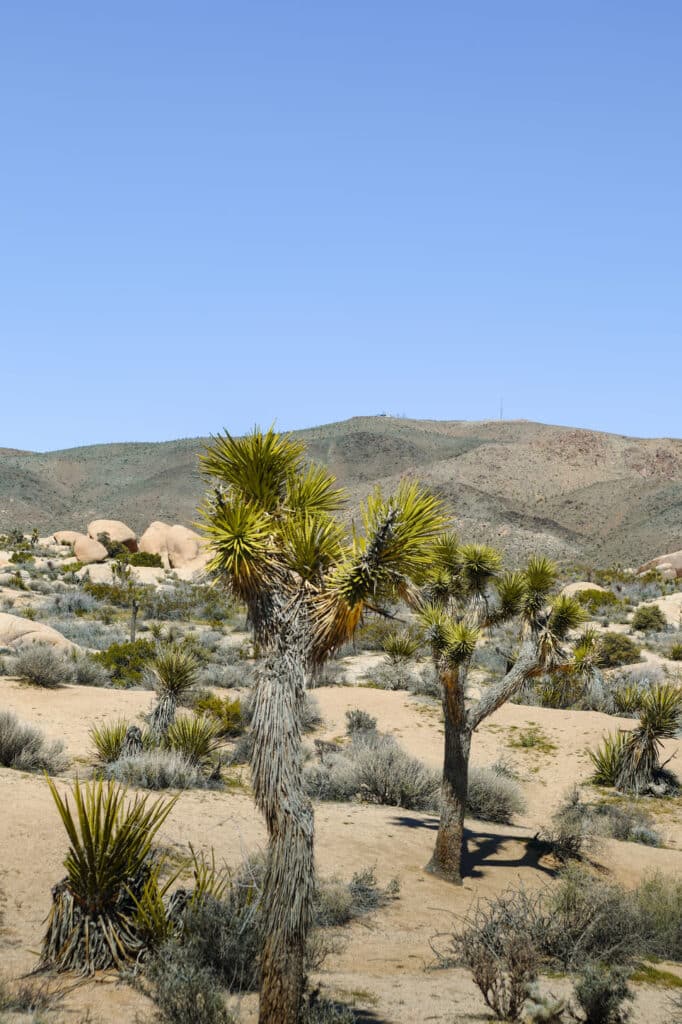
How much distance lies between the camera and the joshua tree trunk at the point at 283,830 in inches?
227

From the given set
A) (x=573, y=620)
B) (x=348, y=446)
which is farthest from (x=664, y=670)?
(x=348, y=446)

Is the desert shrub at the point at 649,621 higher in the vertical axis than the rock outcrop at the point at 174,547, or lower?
lower

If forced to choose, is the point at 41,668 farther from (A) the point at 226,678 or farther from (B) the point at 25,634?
(A) the point at 226,678

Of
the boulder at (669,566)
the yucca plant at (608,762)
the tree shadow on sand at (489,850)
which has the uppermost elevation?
the boulder at (669,566)

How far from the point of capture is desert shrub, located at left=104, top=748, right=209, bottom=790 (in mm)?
13062

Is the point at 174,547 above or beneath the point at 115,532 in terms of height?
beneath

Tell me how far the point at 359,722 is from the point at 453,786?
865 cm

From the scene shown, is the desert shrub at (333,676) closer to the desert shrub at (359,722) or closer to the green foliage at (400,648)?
the green foliage at (400,648)

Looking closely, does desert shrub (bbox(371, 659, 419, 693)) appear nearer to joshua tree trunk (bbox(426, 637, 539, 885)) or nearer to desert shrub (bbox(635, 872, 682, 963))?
A: joshua tree trunk (bbox(426, 637, 539, 885))

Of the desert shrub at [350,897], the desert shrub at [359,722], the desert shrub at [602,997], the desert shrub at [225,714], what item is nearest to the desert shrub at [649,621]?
the desert shrub at [359,722]

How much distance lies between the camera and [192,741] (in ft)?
47.2

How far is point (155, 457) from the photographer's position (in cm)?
11419

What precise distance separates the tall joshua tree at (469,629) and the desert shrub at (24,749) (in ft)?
20.4

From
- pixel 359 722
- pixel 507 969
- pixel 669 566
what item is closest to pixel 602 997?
pixel 507 969
